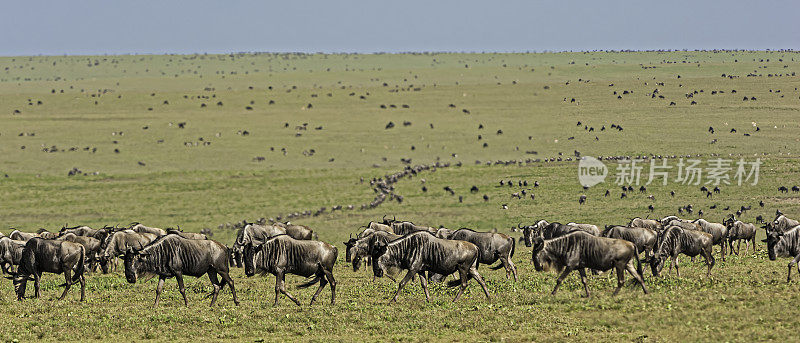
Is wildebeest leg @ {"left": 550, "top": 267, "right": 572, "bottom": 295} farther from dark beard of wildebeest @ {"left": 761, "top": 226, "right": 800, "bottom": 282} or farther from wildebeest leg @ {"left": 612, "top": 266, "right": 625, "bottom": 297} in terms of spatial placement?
dark beard of wildebeest @ {"left": 761, "top": 226, "right": 800, "bottom": 282}

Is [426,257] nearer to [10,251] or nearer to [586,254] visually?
[586,254]

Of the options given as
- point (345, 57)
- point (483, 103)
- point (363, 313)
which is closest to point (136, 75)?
point (345, 57)

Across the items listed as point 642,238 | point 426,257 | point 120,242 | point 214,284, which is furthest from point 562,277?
point 120,242

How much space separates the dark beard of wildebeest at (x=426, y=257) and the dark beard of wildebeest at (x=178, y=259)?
4.23 m

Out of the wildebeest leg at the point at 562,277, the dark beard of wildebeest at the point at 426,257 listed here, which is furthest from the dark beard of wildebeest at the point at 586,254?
the dark beard of wildebeest at the point at 426,257

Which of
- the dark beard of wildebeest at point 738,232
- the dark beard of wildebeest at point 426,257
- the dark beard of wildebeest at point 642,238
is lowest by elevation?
the dark beard of wildebeest at point 738,232

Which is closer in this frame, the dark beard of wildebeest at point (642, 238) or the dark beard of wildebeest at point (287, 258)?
the dark beard of wildebeest at point (287, 258)

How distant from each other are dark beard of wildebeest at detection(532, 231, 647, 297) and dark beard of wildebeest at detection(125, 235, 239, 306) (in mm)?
8415

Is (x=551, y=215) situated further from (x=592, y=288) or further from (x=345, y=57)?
(x=345, y=57)

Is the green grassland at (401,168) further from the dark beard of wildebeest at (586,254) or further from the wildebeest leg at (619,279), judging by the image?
the dark beard of wildebeest at (586,254)

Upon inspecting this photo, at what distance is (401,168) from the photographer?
71.1 m

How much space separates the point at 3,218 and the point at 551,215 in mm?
35595

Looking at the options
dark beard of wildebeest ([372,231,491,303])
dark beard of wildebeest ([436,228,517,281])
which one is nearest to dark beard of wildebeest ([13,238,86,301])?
dark beard of wildebeest ([372,231,491,303])

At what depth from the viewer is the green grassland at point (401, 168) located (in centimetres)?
2108
